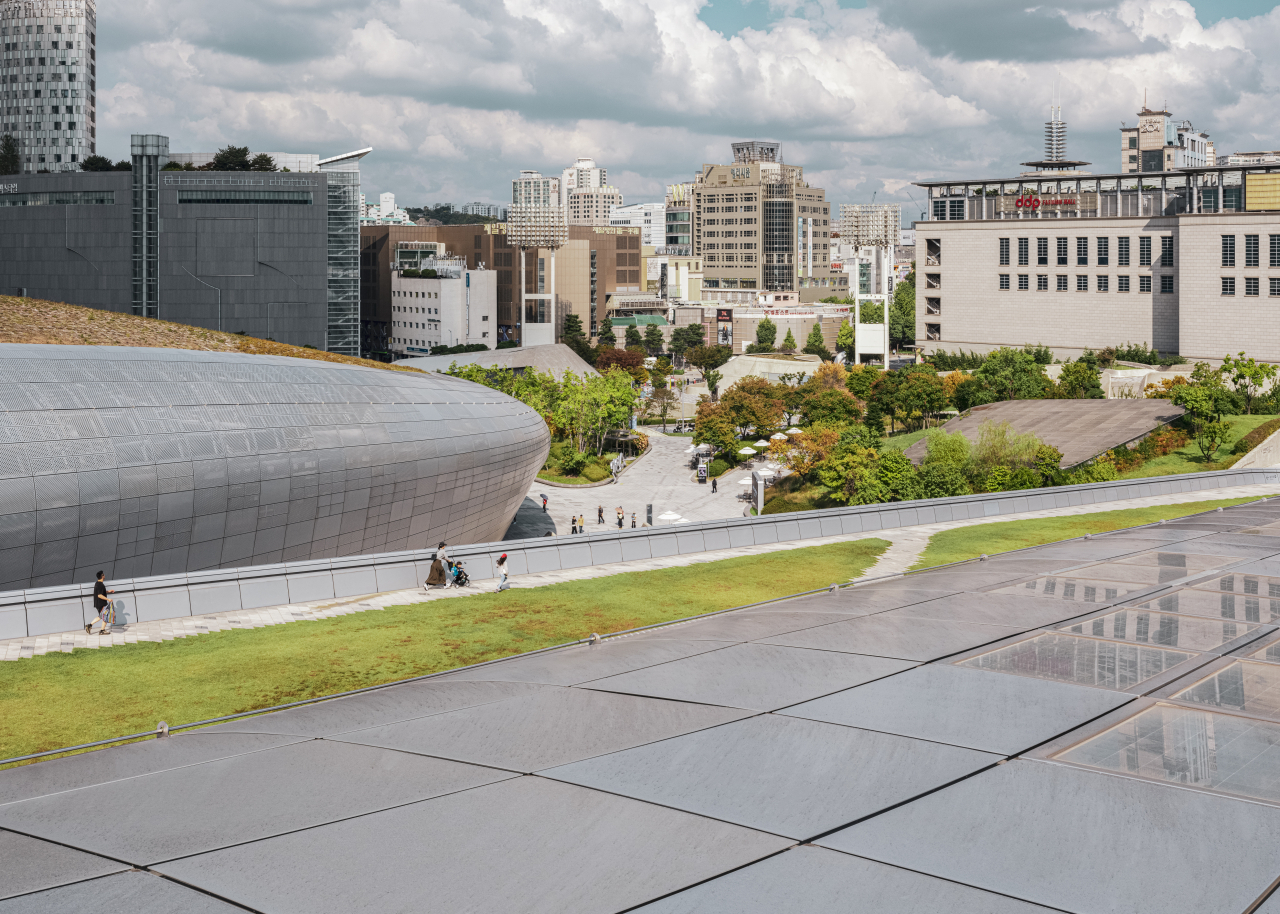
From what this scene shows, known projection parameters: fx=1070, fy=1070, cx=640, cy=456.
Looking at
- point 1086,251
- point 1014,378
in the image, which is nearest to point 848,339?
point 1086,251

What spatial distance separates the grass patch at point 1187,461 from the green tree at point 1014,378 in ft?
82.3

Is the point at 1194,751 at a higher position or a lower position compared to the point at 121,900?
higher

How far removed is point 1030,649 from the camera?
1731 cm

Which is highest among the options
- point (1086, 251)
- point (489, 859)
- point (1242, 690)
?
point (1086, 251)

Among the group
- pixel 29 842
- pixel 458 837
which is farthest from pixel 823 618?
pixel 29 842

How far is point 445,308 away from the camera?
531ft

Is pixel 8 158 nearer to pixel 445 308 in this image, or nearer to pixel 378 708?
A: pixel 445 308

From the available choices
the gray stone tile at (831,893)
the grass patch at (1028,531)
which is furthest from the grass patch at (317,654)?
the gray stone tile at (831,893)

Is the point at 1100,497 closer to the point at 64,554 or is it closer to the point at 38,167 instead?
the point at 64,554

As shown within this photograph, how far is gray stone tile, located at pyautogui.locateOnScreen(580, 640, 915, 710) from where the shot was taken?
15.1 meters

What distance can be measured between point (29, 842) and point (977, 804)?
9660mm

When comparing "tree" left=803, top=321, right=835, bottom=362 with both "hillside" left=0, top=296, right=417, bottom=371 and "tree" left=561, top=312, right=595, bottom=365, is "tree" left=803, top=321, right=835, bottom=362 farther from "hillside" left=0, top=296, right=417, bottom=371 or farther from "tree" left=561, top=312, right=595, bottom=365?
"hillside" left=0, top=296, right=417, bottom=371

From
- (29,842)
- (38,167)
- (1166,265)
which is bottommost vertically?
(29,842)

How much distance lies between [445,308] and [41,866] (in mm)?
155941
